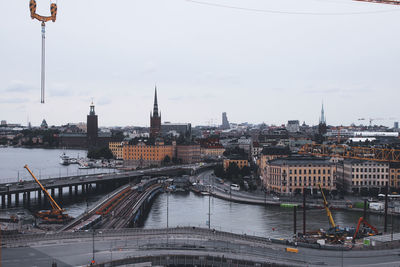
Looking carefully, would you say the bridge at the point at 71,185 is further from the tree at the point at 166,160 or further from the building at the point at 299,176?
the building at the point at 299,176

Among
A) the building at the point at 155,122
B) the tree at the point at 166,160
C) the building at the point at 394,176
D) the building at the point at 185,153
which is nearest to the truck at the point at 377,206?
the building at the point at 394,176

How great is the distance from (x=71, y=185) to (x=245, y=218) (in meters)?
19.1

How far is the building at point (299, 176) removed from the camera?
40.8 m

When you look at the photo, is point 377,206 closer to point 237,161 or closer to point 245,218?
point 245,218

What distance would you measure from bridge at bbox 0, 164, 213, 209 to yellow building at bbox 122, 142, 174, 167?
278 inches

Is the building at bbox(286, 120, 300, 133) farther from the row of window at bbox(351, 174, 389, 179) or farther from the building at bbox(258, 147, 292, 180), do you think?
the row of window at bbox(351, 174, 389, 179)

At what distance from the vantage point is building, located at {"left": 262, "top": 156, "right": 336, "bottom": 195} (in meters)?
40.8

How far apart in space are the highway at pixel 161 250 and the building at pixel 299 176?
2056cm

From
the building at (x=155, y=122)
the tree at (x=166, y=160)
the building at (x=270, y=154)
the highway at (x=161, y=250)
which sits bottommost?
the highway at (x=161, y=250)

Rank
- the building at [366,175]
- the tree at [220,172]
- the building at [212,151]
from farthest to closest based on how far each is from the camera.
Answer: the building at [212,151] < the tree at [220,172] < the building at [366,175]

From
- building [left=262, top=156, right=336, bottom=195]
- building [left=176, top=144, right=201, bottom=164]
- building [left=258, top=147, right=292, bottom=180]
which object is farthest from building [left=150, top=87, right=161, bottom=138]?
building [left=262, top=156, right=336, bottom=195]

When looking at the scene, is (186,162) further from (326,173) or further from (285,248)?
(285,248)

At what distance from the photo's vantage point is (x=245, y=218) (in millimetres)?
31656

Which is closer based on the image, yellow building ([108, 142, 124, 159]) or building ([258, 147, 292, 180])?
building ([258, 147, 292, 180])
